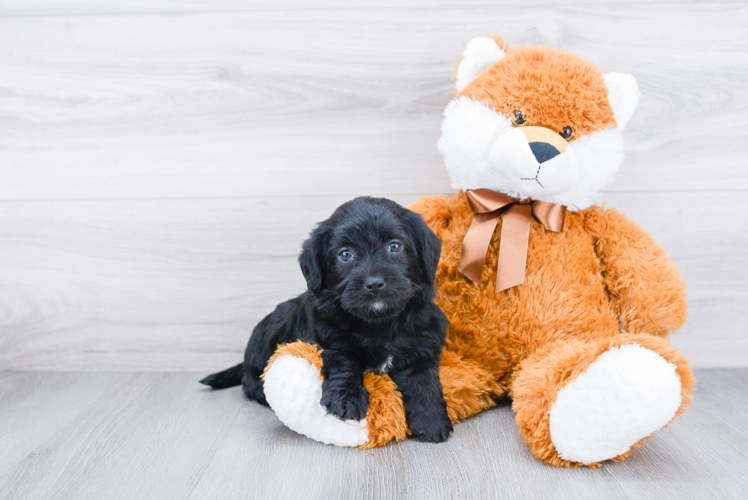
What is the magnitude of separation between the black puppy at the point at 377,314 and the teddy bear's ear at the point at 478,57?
16.2 inches

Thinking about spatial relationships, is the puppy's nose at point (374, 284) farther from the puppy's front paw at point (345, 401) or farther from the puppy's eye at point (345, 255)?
the puppy's front paw at point (345, 401)

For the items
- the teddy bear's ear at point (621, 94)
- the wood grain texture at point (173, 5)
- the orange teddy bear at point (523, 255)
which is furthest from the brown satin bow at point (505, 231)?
the wood grain texture at point (173, 5)

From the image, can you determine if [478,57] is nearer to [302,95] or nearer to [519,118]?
[519,118]

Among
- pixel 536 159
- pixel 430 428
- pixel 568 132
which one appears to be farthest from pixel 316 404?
pixel 568 132

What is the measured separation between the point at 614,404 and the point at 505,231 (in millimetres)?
464

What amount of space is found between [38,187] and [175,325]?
1.90ft

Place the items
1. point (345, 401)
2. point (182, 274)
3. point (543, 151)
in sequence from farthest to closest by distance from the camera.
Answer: point (182, 274) → point (543, 151) → point (345, 401)

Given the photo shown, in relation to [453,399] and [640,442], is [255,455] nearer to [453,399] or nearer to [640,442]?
[453,399]

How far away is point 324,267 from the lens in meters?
1.18

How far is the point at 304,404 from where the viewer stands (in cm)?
111

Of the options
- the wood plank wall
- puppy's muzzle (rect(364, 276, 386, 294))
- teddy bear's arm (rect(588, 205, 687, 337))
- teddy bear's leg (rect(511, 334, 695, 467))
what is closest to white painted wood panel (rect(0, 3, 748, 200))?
the wood plank wall

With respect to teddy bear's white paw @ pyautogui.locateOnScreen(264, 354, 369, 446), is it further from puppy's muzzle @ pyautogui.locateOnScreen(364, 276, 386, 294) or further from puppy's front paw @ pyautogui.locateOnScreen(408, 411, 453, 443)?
puppy's muzzle @ pyautogui.locateOnScreen(364, 276, 386, 294)

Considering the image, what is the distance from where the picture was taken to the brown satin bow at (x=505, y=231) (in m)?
1.28

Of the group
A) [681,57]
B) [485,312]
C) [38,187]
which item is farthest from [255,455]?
[681,57]
